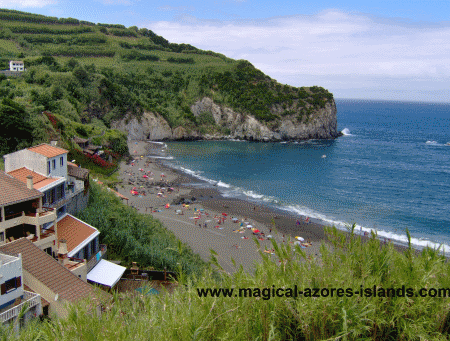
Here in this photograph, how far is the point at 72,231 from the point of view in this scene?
746 inches

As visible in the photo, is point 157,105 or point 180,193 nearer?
point 180,193

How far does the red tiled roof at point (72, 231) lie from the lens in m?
18.0

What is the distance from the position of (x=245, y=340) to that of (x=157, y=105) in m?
98.0

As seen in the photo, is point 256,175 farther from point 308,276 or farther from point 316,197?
point 308,276

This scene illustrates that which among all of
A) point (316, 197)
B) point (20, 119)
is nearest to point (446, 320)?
point (20, 119)

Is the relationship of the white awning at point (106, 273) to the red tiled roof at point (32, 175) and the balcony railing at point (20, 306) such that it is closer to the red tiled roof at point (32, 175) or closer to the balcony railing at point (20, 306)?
the balcony railing at point (20, 306)

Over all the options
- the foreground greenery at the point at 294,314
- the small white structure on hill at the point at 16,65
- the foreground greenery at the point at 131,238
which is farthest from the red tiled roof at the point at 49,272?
the small white structure on hill at the point at 16,65

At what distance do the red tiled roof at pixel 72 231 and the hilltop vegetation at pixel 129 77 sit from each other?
52.9 meters

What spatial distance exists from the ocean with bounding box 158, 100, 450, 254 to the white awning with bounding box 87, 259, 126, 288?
706 inches

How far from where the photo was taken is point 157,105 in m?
99.5

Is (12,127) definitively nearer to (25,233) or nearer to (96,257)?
(96,257)

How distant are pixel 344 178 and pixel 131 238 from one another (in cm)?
4560

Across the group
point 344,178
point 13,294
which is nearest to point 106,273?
point 13,294

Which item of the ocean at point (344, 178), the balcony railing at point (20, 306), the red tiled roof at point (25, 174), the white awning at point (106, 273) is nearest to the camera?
the balcony railing at point (20, 306)
